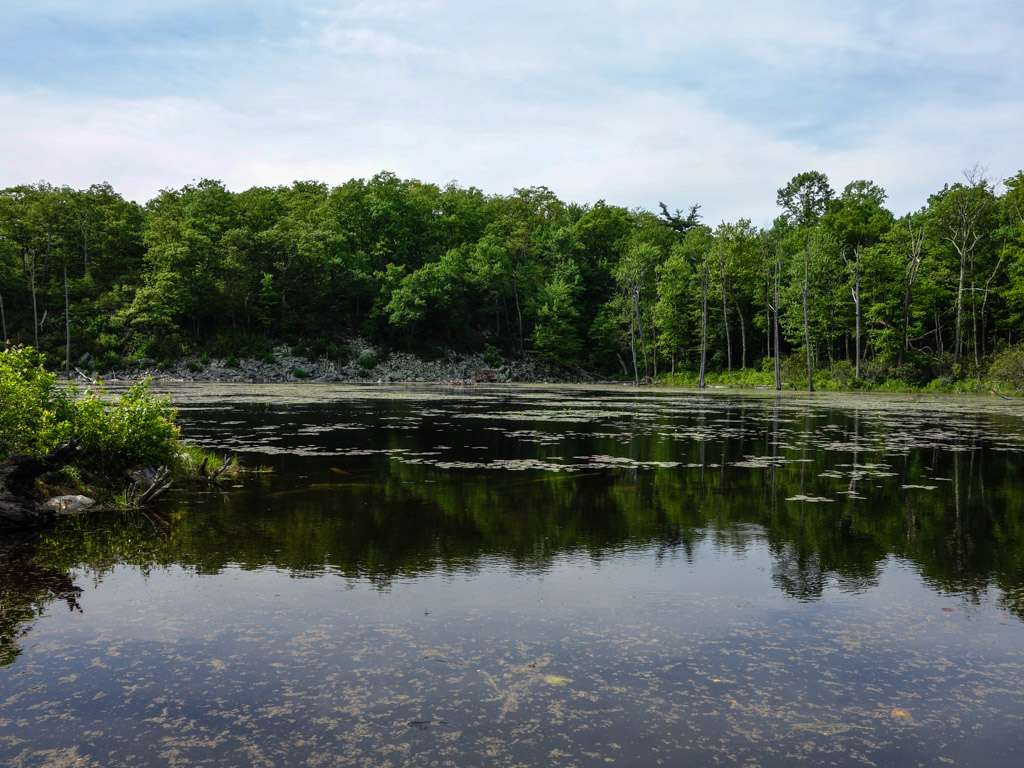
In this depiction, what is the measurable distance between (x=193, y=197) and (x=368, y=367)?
26.2m

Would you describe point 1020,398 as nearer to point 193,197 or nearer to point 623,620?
point 623,620

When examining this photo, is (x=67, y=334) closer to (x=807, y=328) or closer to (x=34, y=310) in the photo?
(x=34, y=310)

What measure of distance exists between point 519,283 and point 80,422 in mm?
74818

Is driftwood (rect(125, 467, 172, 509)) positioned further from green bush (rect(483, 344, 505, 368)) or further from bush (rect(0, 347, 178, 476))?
green bush (rect(483, 344, 505, 368))

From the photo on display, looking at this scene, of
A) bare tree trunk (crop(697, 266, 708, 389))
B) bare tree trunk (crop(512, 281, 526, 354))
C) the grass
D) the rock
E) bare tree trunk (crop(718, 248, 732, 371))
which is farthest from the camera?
bare tree trunk (crop(512, 281, 526, 354))

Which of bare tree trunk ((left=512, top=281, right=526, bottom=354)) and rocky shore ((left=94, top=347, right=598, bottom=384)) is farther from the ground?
bare tree trunk ((left=512, top=281, right=526, bottom=354))

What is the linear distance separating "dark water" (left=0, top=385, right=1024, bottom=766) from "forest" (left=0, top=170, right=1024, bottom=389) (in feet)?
155

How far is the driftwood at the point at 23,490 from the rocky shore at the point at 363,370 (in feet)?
180

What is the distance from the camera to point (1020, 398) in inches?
1766

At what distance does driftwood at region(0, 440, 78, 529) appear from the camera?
10.2m

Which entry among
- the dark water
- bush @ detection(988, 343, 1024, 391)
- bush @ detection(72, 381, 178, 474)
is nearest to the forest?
bush @ detection(988, 343, 1024, 391)

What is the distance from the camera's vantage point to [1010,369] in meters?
47.6

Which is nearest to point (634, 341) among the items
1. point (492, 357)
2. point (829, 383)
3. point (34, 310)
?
point (492, 357)

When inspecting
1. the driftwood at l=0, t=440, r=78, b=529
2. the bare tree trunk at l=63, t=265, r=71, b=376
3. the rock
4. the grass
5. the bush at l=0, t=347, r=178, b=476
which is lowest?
the grass
